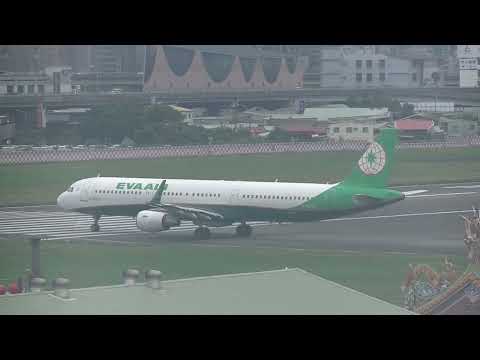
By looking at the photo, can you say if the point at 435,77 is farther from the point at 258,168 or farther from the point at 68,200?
the point at 68,200

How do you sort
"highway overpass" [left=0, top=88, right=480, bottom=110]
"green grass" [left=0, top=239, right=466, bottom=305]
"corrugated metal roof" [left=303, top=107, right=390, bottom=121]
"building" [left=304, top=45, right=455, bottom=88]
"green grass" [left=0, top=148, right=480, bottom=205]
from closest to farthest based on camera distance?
"green grass" [left=0, top=239, right=466, bottom=305], "highway overpass" [left=0, top=88, right=480, bottom=110], "building" [left=304, top=45, right=455, bottom=88], "corrugated metal roof" [left=303, top=107, right=390, bottom=121], "green grass" [left=0, top=148, right=480, bottom=205]

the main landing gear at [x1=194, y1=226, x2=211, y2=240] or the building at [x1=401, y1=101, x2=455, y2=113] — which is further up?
the building at [x1=401, y1=101, x2=455, y2=113]

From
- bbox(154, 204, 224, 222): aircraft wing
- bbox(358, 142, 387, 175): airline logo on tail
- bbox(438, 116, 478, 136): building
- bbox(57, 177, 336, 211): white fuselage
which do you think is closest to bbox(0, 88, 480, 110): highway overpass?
bbox(438, 116, 478, 136): building

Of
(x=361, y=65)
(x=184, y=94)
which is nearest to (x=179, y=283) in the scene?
(x=184, y=94)

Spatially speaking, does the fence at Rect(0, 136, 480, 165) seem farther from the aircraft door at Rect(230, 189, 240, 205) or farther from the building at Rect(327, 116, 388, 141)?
the aircraft door at Rect(230, 189, 240, 205)

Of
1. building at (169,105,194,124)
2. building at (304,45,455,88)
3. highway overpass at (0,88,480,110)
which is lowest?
building at (169,105,194,124)

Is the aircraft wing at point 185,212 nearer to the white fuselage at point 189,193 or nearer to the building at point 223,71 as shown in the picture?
the white fuselage at point 189,193
